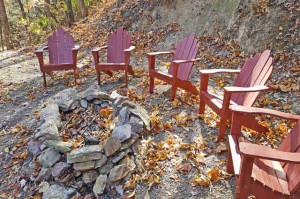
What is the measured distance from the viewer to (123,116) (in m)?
3.08

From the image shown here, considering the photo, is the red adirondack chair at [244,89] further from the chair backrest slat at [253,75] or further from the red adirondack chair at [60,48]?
the red adirondack chair at [60,48]

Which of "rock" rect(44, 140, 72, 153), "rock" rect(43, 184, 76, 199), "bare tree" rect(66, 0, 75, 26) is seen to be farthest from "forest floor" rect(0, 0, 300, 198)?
"bare tree" rect(66, 0, 75, 26)

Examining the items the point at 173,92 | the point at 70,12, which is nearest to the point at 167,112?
the point at 173,92

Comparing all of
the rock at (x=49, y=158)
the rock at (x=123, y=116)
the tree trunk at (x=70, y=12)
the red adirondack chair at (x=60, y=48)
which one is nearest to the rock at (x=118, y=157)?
the rock at (x=123, y=116)

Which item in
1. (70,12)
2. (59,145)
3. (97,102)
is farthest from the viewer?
(70,12)

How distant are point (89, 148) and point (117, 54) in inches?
102

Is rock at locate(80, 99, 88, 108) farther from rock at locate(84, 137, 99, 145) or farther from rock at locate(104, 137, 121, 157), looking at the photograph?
rock at locate(104, 137, 121, 157)

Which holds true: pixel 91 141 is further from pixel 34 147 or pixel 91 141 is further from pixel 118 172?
pixel 34 147

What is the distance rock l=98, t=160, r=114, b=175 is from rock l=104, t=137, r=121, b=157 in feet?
0.30

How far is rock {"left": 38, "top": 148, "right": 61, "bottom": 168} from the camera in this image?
2.79 meters

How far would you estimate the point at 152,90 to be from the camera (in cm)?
420

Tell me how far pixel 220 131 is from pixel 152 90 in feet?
5.22

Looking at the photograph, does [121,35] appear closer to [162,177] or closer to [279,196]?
[162,177]

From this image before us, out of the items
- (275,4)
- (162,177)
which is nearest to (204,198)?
(162,177)
